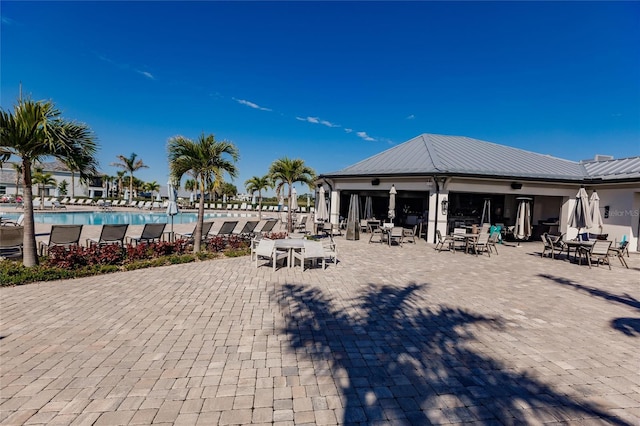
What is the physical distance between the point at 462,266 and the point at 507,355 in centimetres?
575

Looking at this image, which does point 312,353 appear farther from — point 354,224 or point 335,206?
point 335,206

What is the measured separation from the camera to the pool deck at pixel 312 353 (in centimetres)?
271

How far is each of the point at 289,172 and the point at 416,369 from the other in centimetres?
1599

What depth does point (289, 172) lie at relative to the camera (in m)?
18.5

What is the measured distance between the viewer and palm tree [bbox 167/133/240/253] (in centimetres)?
957

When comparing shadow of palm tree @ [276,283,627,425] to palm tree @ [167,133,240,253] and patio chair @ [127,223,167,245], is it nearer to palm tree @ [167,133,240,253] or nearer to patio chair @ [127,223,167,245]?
palm tree @ [167,133,240,253]

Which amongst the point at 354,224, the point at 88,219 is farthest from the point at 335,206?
the point at 88,219

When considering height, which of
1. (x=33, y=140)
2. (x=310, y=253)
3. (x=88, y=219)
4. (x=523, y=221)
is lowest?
(x=88, y=219)

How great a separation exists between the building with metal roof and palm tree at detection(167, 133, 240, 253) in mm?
9067

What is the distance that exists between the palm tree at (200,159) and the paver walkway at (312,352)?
155 inches

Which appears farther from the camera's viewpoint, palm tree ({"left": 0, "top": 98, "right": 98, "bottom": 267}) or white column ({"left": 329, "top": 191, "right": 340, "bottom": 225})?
white column ({"left": 329, "top": 191, "right": 340, "bottom": 225})

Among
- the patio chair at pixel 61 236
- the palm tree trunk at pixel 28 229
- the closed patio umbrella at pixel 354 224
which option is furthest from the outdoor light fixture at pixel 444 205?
the palm tree trunk at pixel 28 229

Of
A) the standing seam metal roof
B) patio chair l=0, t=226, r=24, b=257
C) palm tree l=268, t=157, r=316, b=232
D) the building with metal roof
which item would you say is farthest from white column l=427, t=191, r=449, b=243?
patio chair l=0, t=226, r=24, b=257

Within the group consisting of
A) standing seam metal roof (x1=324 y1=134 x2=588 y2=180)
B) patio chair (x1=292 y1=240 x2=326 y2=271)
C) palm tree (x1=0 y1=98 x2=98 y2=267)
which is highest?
standing seam metal roof (x1=324 y1=134 x2=588 y2=180)
